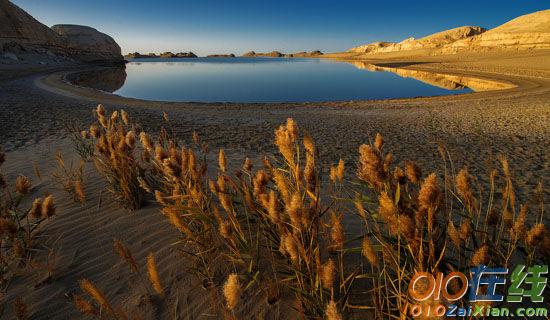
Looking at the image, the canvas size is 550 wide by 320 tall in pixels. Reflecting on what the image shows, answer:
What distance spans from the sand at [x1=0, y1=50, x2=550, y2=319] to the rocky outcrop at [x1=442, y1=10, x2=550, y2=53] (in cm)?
4925

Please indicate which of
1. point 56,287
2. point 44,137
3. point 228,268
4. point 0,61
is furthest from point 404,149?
point 0,61

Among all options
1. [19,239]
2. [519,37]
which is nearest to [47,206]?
[19,239]

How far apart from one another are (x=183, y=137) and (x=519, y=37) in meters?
71.0

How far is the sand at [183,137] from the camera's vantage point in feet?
8.21

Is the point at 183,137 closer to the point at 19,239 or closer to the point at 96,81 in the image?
the point at 19,239

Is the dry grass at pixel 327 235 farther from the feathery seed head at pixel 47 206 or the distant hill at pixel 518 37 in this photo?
the distant hill at pixel 518 37

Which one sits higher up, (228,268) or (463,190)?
(463,190)

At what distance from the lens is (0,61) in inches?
1430

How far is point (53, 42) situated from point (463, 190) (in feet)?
273

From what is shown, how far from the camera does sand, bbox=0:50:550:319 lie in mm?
2502

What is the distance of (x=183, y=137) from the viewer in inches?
360

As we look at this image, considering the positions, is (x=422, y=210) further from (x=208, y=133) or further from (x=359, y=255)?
(x=208, y=133)

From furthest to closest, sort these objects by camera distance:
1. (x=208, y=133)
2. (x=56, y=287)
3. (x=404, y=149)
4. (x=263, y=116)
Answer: (x=263, y=116)
(x=208, y=133)
(x=404, y=149)
(x=56, y=287)

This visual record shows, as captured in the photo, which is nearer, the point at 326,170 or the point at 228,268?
the point at 228,268
